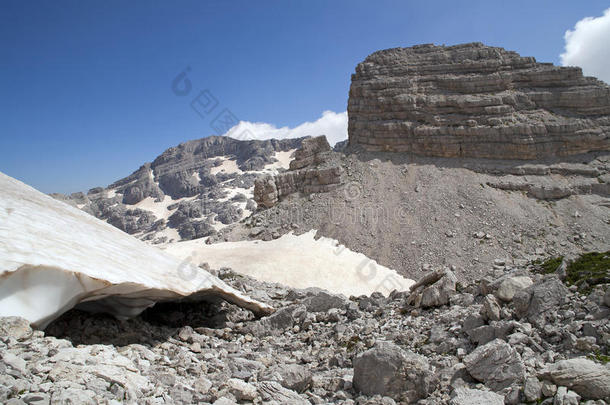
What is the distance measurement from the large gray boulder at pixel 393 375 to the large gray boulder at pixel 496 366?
66 cm

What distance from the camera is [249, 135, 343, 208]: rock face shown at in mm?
37812

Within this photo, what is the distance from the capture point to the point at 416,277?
88.9 feet

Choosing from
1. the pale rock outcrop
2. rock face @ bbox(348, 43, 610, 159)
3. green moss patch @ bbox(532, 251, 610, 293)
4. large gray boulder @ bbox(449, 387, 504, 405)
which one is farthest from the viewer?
rock face @ bbox(348, 43, 610, 159)

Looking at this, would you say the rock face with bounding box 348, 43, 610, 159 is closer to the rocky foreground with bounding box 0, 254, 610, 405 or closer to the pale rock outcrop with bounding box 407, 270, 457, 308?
the pale rock outcrop with bounding box 407, 270, 457, 308

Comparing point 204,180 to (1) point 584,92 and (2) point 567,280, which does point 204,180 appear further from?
(2) point 567,280

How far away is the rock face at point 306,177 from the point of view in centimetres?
3781

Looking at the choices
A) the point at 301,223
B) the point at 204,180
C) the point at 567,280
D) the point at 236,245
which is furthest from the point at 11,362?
the point at 204,180

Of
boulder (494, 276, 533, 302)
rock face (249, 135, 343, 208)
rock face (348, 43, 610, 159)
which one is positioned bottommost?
boulder (494, 276, 533, 302)

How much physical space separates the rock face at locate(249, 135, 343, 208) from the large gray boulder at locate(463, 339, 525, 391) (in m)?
31.9

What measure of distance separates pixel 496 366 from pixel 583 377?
1.12 meters

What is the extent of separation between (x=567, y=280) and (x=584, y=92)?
4125 centimetres

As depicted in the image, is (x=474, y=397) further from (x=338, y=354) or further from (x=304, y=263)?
(x=304, y=263)

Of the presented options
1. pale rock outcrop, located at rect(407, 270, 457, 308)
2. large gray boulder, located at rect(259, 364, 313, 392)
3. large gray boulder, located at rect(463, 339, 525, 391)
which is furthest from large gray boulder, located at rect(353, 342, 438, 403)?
pale rock outcrop, located at rect(407, 270, 457, 308)

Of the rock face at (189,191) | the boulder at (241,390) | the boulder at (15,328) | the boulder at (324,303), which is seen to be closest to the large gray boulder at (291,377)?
the boulder at (241,390)
